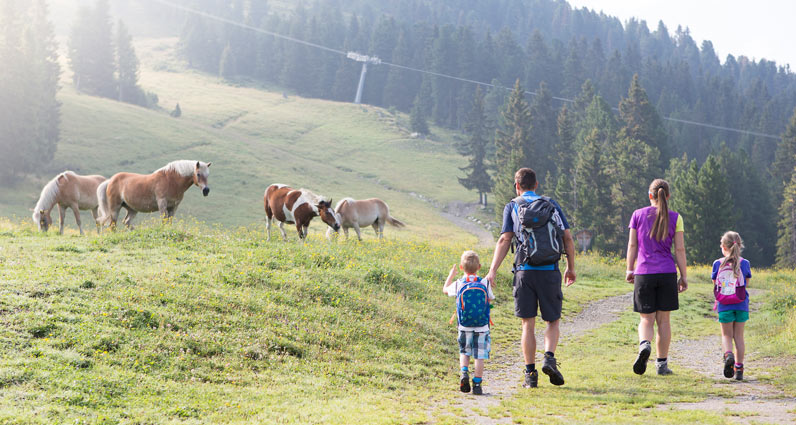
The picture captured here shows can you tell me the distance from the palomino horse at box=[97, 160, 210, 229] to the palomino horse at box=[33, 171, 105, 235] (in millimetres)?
2540

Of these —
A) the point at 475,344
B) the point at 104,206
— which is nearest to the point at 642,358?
the point at 475,344

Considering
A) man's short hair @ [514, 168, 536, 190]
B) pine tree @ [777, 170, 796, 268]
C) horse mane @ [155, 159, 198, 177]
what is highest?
man's short hair @ [514, 168, 536, 190]

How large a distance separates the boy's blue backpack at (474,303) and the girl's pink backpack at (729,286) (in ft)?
12.6

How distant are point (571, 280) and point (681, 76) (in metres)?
161

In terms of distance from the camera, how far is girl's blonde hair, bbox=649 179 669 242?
812 cm

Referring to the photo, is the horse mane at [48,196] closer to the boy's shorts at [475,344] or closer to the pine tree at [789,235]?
the boy's shorts at [475,344]

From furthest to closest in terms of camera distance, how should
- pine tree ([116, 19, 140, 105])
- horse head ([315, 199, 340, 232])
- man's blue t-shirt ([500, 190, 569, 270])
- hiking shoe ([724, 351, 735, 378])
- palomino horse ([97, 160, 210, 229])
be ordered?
pine tree ([116, 19, 140, 105])
horse head ([315, 199, 340, 232])
palomino horse ([97, 160, 210, 229])
hiking shoe ([724, 351, 735, 378])
man's blue t-shirt ([500, 190, 569, 270])

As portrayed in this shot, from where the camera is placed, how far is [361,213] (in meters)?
25.9

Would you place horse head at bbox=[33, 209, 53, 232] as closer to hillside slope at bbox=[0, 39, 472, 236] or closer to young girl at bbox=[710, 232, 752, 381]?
young girl at bbox=[710, 232, 752, 381]

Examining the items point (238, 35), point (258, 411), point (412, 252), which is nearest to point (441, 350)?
point (258, 411)

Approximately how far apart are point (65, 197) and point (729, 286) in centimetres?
2054

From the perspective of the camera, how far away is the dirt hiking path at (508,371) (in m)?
7.32

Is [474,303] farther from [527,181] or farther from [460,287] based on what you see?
[527,181]

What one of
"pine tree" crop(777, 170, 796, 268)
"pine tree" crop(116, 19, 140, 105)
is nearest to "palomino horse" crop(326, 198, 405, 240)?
"pine tree" crop(777, 170, 796, 268)
